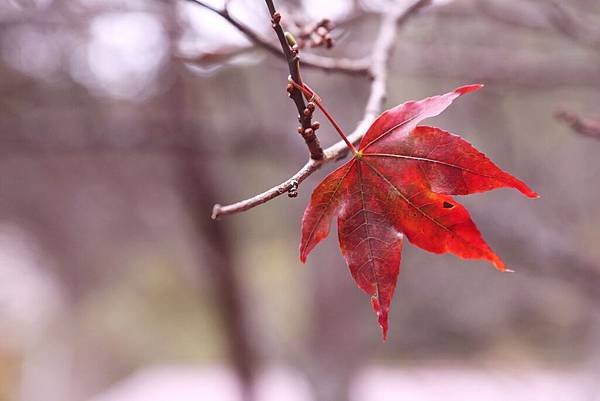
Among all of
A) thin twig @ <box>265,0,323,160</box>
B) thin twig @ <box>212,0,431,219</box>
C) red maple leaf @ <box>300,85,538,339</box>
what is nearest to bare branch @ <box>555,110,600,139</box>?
thin twig @ <box>212,0,431,219</box>

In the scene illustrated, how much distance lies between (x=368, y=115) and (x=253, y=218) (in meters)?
6.58

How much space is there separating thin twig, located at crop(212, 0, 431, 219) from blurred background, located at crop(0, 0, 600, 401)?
9 cm

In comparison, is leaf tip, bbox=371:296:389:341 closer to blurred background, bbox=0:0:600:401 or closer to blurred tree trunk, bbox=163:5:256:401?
blurred background, bbox=0:0:600:401

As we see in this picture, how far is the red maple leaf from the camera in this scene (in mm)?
621

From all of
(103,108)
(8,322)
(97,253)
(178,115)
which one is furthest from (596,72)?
(8,322)

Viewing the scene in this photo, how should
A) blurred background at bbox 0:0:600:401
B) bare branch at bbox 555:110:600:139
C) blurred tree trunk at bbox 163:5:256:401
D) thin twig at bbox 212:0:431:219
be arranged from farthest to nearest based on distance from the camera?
blurred tree trunk at bbox 163:5:256:401 → blurred background at bbox 0:0:600:401 → bare branch at bbox 555:110:600:139 → thin twig at bbox 212:0:431:219

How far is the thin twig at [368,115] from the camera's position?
1.72ft

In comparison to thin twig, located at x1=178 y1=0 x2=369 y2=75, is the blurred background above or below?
below

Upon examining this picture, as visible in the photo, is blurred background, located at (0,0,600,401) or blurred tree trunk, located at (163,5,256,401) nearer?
blurred background, located at (0,0,600,401)

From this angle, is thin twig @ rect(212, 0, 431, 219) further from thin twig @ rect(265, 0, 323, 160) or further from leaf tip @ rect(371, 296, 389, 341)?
leaf tip @ rect(371, 296, 389, 341)

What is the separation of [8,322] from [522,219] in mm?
6058

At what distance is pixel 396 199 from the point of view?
65 centimetres

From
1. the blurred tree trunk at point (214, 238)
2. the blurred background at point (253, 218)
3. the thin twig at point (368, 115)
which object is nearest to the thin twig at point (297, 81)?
the thin twig at point (368, 115)

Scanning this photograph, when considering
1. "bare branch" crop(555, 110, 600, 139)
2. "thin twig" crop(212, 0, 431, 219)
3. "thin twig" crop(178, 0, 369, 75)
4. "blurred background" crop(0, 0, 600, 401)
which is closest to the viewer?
"thin twig" crop(212, 0, 431, 219)
